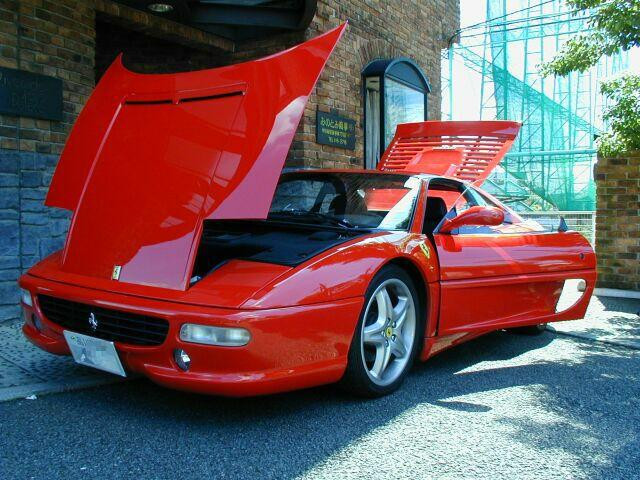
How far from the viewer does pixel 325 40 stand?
3344 millimetres

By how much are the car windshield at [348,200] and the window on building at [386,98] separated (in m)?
4.47

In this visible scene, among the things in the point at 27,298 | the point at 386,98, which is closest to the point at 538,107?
the point at 386,98

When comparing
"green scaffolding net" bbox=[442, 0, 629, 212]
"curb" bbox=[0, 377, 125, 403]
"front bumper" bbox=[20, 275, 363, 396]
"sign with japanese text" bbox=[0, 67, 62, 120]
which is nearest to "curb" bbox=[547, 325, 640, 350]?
"front bumper" bbox=[20, 275, 363, 396]

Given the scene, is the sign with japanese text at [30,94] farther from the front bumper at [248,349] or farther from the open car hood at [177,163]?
the front bumper at [248,349]

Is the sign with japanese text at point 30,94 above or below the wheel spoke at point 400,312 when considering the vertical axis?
above

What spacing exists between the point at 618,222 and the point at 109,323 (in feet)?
21.5

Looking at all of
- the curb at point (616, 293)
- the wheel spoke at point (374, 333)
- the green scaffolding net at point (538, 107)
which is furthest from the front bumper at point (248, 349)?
the green scaffolding net at point (538, 107)

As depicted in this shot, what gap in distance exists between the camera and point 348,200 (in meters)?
4.10

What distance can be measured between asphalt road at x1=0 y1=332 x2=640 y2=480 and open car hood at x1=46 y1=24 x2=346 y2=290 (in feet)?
2.28

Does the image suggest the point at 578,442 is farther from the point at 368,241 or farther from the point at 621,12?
the point at 621,12

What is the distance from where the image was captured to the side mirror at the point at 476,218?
385cm

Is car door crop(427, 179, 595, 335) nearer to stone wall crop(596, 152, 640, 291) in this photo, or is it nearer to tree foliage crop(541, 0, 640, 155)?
tree foliage crop(541, 0, 640, 155)

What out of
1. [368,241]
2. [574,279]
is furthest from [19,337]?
[574,279]

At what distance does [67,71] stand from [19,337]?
2475mm
